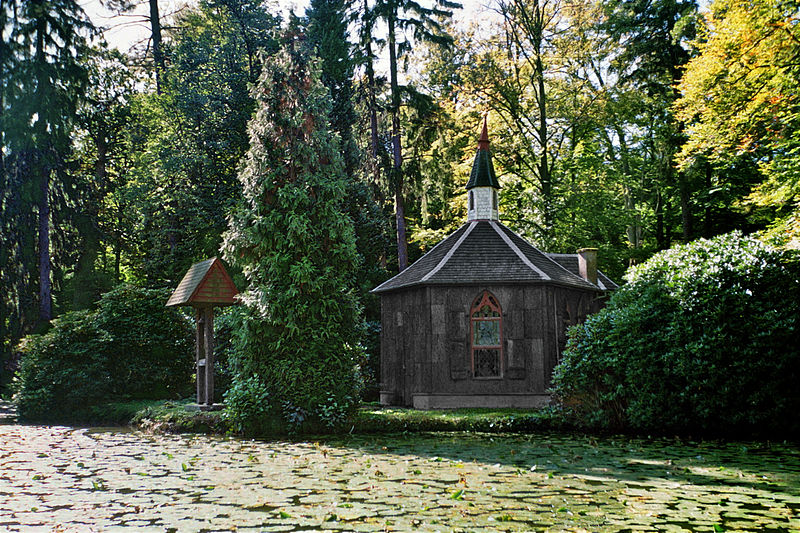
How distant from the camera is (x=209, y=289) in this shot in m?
14.7

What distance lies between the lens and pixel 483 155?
19.9 m

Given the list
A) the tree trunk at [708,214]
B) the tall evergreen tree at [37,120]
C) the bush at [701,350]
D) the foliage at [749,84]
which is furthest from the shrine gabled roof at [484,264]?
the tall evergreen tree at [37,120]

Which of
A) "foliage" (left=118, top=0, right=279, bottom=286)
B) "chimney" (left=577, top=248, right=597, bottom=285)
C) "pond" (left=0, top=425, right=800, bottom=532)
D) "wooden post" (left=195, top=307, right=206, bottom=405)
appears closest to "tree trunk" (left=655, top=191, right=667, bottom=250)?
"chimney" (left=577, top=248, right=597, bottom=285)

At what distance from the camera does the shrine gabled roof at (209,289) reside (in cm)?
1455

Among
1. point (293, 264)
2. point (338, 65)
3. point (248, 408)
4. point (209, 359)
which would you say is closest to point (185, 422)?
point (248, 408)

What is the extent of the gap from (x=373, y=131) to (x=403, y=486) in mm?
20225

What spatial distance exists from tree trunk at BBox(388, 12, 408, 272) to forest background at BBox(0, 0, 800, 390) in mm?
69

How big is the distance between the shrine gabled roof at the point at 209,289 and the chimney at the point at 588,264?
399 inches

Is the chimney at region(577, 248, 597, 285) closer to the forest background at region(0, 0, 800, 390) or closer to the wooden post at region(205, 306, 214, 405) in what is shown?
the forest background at region(0, 0, 800, 390)

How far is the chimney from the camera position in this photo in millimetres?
19609

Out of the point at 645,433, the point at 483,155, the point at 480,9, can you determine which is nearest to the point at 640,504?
the point at 645,433

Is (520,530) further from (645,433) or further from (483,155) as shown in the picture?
(483,155)

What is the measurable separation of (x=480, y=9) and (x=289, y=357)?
18180mm

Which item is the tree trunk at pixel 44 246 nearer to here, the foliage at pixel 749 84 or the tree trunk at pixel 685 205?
the foliage at pixel 749 84
